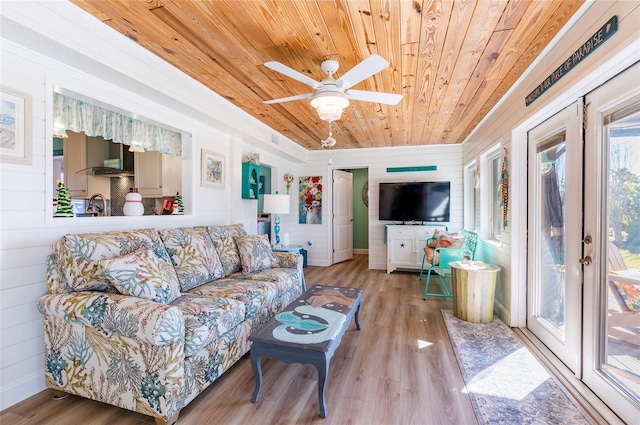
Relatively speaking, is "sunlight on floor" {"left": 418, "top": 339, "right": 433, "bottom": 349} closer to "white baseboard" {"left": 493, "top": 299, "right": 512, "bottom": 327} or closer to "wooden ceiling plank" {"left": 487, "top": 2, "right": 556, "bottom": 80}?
"white baseboard" {"left": 493, "top": 299, "right": 512, "bottom": 327}

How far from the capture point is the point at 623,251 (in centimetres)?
160

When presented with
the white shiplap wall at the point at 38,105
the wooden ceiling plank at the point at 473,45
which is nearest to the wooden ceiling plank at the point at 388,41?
the wooden ceiling plank at the point at 473,45

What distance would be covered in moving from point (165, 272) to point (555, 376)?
2847mm

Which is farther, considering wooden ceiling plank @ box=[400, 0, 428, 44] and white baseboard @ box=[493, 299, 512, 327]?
white baseboard @ box=[493, 299, 512, 327]

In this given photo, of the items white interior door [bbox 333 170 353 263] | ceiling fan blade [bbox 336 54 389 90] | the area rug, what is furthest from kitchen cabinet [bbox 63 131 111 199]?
the area rug

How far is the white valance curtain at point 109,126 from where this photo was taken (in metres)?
2.12

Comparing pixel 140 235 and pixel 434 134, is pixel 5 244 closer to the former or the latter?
pixel 140 235

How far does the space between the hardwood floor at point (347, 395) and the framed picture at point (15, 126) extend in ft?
4.98

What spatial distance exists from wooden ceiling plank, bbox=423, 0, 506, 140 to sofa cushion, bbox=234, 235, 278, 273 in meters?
2.50

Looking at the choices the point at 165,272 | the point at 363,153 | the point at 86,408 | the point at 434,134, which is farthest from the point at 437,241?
the point at 86,408

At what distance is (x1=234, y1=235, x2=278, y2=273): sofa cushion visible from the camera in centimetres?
302

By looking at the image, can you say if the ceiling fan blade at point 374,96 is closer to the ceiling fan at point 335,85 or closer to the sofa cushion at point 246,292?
the ceiling fan at point 335,85

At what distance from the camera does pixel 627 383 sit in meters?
1.58

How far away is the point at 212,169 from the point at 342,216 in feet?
11.6
